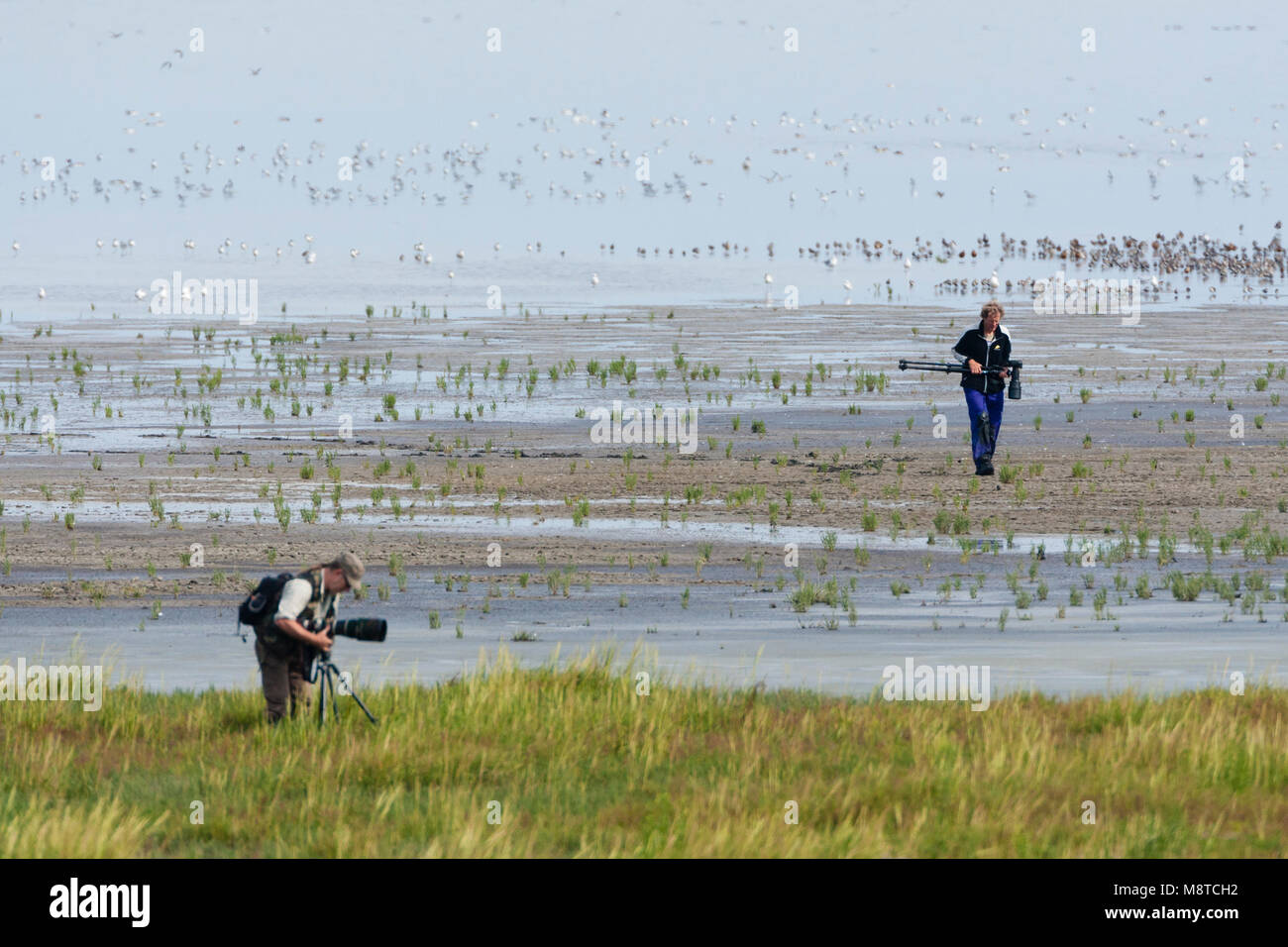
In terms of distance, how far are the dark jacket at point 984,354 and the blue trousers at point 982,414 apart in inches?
4.0

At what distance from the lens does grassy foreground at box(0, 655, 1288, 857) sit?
11039mm

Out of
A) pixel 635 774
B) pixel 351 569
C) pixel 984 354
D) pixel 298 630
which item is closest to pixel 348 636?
pixel 298 630

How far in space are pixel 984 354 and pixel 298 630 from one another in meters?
14.3

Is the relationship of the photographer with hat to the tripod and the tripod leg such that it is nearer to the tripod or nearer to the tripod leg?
the tripod

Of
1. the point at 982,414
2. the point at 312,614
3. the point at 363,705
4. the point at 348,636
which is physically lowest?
the point at 363,705

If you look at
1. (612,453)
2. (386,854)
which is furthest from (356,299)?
(386,854)

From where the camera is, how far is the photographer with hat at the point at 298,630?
491 inches

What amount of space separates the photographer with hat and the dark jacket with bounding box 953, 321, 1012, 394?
13266mm

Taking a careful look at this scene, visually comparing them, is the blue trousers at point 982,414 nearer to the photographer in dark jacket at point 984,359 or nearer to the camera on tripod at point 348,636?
the photographer in dark jacket at point 984,359

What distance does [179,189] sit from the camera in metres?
149

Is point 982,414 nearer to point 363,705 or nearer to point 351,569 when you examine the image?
point 363,705

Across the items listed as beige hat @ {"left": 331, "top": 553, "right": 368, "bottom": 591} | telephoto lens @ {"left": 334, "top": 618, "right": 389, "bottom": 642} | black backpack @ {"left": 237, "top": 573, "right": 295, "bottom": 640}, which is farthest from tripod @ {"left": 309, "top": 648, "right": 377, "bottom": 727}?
beige hat @ {"left": 331, "top": 553, "right": 368, "bottom": 591}

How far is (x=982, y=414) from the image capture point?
2600cm

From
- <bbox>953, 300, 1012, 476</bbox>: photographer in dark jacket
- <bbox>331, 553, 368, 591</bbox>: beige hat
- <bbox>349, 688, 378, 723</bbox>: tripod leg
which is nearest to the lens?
<bbox>331, 553, 368, 591</bbox>: beige hat
